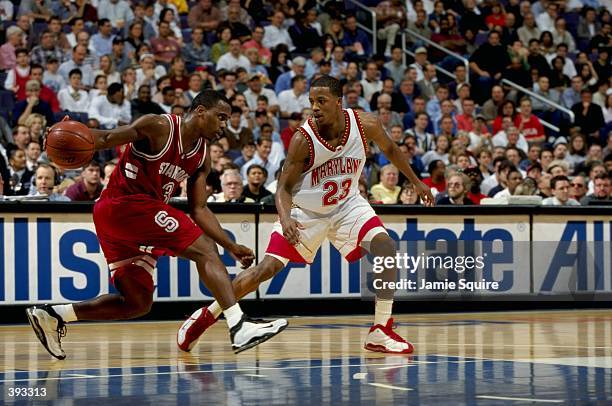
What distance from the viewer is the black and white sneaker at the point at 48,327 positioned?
9.26m

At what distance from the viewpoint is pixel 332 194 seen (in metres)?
10.3

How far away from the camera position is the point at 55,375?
27.1 ft

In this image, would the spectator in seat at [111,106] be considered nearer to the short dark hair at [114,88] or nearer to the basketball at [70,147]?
the short dark hair at [114,88]

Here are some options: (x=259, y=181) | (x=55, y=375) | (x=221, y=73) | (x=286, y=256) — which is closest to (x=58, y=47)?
(x=221, y=73)

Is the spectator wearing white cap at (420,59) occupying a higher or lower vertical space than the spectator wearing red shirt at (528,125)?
higher

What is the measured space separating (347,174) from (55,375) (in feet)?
10.5

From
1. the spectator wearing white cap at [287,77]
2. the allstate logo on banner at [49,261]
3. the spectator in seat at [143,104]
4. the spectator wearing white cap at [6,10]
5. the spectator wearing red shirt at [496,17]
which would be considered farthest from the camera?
the spectator wearing red shirt at [496,17]

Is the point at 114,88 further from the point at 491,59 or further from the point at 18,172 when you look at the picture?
the point at 491,59

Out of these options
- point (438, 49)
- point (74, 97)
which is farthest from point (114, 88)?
point (438, 49)

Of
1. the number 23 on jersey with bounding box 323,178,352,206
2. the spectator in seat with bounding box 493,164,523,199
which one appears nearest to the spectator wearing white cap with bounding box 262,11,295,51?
the spectator in seat with bounding box 493,164,523,199

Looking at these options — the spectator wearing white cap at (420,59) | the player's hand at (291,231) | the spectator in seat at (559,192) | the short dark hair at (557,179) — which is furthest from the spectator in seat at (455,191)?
the spectator wearing white cap at (420,59)

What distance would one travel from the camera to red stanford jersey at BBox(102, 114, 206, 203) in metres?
9.22

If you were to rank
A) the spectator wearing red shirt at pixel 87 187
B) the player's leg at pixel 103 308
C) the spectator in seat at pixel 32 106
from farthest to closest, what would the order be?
the spectator in seat at pixel 32 106 < the spectator wearing red shirt at pixel 87 187 < the player's leg at pixel 103 308

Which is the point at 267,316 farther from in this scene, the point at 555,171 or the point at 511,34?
the point at 511,34
